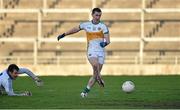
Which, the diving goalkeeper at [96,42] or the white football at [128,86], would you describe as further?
the white football at [128,86]

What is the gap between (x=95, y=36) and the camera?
21.2 meters

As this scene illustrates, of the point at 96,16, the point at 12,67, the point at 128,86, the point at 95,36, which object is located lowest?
the point at 128,86

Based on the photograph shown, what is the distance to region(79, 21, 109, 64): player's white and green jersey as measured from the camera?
21.1 metres

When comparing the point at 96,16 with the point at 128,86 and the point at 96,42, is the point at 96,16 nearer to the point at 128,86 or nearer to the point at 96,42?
the point at 96,42

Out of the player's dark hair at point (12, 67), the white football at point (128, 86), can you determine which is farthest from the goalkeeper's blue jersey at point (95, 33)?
the player's dark hair at point (12, 67)

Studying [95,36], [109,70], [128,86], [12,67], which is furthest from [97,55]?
[109,70]

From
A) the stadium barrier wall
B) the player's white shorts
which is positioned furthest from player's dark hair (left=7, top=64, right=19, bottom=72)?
the stadium barrier wall

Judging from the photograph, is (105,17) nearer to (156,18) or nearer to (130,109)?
(156,18)

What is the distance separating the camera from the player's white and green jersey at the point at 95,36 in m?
21.1

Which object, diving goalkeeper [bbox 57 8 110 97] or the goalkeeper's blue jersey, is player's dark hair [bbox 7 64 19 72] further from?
the goalkeeper's blue jersey

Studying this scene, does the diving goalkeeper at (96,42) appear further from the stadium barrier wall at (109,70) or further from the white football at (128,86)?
the stadium barrier wall at (109,70)

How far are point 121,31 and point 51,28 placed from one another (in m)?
5.49

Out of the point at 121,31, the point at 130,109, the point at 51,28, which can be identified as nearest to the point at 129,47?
the point at 121,31

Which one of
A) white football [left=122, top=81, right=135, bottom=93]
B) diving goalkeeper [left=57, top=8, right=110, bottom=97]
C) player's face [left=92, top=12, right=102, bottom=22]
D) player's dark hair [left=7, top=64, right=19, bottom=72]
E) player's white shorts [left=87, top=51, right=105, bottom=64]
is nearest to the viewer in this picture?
player's dark hair [left=7, top=64, right=19, bottom=72]
